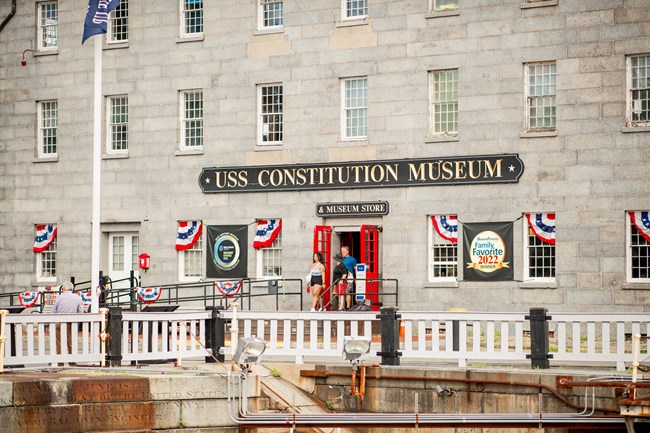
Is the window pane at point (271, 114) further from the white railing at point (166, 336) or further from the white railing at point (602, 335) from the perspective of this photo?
the white railing at point (602, 335)

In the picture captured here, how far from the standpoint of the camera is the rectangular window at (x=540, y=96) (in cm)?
3559

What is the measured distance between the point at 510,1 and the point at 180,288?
12.7 m

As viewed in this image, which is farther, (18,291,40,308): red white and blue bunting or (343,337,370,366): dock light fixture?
(18,291,40,308): red white and blue bunting

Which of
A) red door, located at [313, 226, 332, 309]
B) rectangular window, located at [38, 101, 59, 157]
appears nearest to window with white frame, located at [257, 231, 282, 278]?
red door, located at [313, 226, 332, 309]

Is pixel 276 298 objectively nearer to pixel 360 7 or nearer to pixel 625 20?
pixel 360 7

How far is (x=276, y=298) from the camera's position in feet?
125

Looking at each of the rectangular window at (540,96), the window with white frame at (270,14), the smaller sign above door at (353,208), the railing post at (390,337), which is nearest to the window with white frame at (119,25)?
the window with white frame at (270,14)

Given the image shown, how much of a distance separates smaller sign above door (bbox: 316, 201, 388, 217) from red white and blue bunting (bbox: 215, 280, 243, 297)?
10.1 feet

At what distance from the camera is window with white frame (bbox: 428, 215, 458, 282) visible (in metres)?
36.8

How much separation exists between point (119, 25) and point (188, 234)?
6.97 metres

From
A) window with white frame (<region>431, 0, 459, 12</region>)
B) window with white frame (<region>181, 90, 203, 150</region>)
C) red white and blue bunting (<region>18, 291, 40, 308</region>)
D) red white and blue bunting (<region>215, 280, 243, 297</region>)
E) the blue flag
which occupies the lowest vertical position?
red white and blue bunting (<region>18, 291, 40, 308</region>)

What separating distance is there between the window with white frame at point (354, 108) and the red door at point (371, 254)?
8.57ft

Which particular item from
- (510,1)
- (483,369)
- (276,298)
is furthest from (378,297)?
(483,369)

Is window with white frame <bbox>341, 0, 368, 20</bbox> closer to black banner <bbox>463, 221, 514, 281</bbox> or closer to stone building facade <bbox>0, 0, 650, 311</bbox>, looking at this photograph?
stone building facade <bbox>0, 0, 650, 311</bbox>
